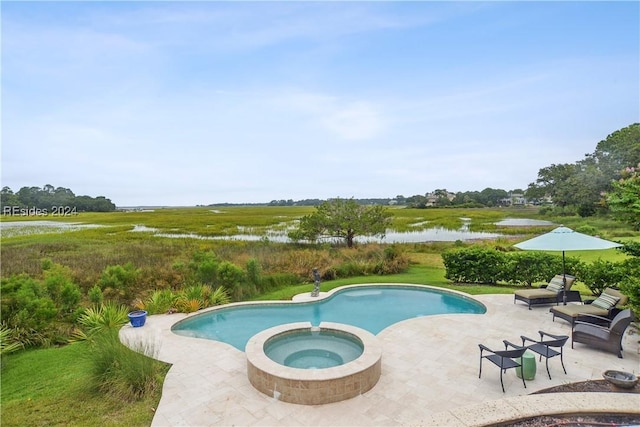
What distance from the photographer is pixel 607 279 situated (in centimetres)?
978

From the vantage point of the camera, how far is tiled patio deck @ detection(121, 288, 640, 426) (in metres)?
4.25

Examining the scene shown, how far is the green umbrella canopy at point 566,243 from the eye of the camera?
779 centimetres

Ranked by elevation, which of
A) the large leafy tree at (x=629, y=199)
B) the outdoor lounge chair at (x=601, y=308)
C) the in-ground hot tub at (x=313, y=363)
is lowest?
the in-ground hot tub at (x=313, y=363)

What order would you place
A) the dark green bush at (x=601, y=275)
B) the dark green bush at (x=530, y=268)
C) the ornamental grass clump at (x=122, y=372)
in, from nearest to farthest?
the ornamental grass clump at (x=122, y=372) < the dark green bush at (x=601, y=275) < the dark green bush at (x=530, y=268)

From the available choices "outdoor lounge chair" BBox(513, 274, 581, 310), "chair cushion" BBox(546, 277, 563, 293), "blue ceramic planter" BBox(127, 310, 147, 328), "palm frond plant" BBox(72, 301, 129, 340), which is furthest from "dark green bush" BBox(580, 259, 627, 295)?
"palm frond plant" BBox(72, 301, 129, 340)

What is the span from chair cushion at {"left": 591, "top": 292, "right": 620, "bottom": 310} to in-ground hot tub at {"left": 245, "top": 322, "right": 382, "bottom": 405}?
584cm

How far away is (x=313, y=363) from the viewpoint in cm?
614

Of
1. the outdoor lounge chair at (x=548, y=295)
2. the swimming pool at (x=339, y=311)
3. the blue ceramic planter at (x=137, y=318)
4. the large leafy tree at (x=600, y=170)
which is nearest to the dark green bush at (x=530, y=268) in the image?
the outdoor lounge chair at (x=548, y=295)

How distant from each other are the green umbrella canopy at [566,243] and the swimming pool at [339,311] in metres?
2.46

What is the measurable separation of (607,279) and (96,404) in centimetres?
1326

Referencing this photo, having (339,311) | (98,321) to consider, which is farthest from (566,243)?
(98,321)

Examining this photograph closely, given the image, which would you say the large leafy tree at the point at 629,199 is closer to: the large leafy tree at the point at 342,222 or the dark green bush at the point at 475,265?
→ the dark green bush at the point at 475,265

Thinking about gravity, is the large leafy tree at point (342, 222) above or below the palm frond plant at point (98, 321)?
above

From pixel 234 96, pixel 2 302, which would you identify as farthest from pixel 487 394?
pixel 234 96
